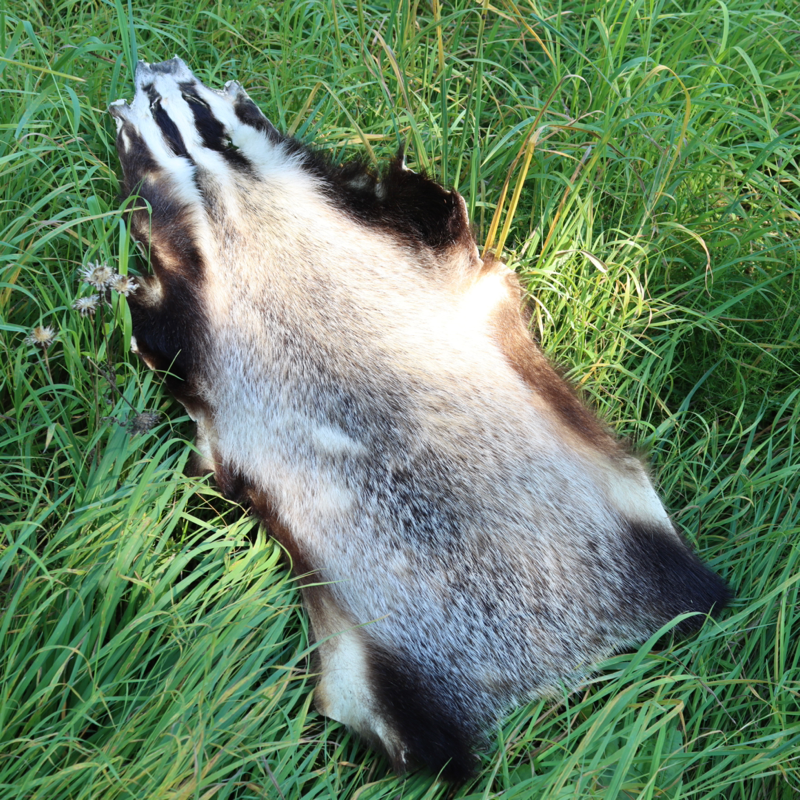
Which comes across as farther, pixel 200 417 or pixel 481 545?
pixel 200 417

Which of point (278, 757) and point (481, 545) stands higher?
point (481, 545)

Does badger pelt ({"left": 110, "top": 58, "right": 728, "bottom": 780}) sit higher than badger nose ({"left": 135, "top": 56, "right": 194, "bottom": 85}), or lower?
lower

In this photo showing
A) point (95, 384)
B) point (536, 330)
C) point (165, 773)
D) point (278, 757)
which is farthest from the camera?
point (536, 330)

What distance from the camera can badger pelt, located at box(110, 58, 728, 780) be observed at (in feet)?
6.73

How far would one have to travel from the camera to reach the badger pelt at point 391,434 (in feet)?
6.73

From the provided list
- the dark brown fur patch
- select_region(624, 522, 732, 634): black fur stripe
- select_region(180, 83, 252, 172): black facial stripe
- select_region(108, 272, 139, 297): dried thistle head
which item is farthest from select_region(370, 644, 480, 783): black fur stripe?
select_region(180, 83, 252, 172): black facial stripe

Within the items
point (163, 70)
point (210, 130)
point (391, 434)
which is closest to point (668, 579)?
point (391, 434)

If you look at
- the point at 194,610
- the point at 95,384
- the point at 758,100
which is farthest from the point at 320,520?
the point at 758,100

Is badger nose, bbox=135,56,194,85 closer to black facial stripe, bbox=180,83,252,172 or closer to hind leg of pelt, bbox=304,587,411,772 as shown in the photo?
black facial stripe, bbox=180,83,252,172

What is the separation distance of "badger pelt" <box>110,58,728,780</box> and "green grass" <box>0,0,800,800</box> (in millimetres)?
137

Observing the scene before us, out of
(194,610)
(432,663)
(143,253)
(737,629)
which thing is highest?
(143,253)

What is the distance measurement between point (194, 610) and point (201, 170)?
→ 1.45 m

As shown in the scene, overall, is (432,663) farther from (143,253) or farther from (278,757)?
(143,253)

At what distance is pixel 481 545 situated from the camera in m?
2.10
